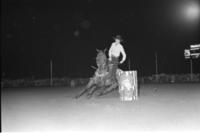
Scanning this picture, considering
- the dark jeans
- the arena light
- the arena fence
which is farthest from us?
the arena fence

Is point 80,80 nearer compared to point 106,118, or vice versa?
point 106,118

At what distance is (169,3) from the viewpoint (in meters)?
9.83

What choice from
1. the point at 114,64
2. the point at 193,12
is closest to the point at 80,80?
the point at 193,12

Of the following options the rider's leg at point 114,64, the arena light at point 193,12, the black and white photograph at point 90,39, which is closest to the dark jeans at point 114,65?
the rider's leg at point 114,64

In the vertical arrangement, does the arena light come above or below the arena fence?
above

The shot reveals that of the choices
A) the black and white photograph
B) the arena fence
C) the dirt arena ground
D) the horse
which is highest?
the black and white photograph

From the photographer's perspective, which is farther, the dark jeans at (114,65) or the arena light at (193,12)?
the arena light at (193,12)

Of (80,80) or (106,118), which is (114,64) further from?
(80,80)

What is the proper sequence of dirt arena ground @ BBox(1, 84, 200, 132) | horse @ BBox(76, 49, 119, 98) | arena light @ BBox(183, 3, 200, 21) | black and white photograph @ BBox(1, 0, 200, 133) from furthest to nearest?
black and white photograph @ BBox(1, 0, 200, 133) < arena light @ BBox(183, 3, 200, 21) < horse @ BBox(76, 49, 119, 98) < dirt arena ground @ BBox(1, 84, 200, 132)

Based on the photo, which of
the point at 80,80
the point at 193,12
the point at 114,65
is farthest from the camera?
the point at 80,80

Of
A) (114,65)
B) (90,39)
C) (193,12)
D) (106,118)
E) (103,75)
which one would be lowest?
(106,118)

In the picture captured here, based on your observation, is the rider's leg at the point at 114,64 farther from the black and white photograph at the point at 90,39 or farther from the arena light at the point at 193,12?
the arena light at the point at 193,12

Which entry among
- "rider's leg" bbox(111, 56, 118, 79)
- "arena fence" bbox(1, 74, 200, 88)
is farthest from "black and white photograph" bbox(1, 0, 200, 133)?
"rider's leg" bbox(111, 56, 118, 79)

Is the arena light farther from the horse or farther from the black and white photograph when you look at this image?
the horse
